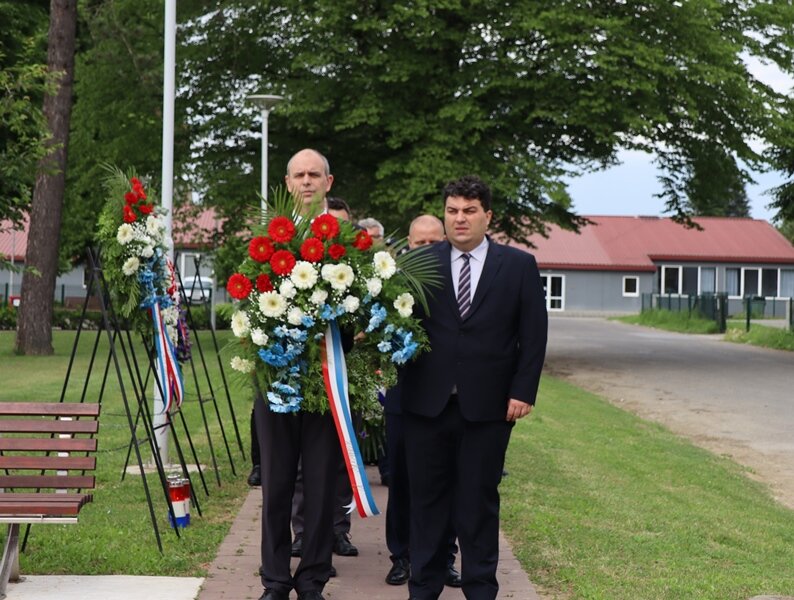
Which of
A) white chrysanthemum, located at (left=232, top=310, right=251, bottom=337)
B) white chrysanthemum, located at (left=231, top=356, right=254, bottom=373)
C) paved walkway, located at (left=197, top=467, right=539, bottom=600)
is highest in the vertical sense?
white chrysanthemum, located at (left=232, top=310, right=251, bottom=337)

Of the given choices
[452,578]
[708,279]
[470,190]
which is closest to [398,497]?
[452,578]

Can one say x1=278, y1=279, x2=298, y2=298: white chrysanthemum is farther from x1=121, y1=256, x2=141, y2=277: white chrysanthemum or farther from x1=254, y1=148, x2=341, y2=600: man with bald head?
x1=121, y1=256, x2=141, y2=277: white chrysanthemum

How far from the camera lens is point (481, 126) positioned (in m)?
25.7

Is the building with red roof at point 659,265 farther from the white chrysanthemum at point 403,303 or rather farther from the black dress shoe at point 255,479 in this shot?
the white chrysanthemum at point 403,303

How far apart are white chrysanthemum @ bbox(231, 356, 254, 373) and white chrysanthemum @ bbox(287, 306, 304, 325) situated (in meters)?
0.33

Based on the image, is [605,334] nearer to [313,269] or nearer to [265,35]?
[265,35]

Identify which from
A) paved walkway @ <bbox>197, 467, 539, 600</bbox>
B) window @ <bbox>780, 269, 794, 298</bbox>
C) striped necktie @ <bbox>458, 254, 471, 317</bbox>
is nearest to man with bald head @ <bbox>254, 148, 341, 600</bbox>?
paved walkway @ <bbox>197, 467, 539, 600</bbox>

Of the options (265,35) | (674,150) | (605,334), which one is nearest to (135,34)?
(265,35)

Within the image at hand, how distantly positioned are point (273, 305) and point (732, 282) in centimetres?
7130

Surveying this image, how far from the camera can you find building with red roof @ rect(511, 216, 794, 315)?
2832 inches

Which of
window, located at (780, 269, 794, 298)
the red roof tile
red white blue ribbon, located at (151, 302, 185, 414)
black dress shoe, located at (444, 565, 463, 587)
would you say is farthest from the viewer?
window, located at (780, 269, 794, 298)

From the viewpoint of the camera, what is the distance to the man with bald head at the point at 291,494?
5.95 m

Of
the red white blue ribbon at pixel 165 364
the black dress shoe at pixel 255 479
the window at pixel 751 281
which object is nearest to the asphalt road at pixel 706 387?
the black dress shoe at pixel 255 479

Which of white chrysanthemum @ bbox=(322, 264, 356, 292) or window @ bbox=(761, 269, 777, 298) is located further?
window @ bbox=(761, 269, 777, 298)
